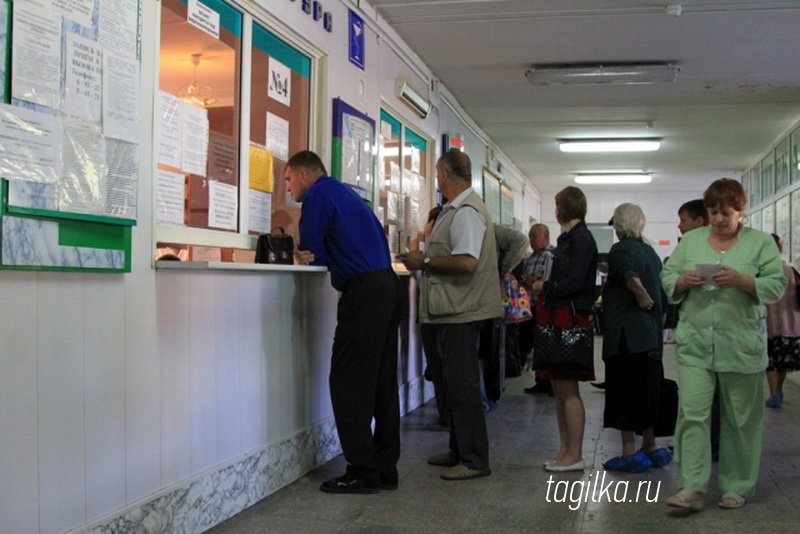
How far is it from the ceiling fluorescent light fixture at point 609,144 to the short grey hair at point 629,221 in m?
7.09

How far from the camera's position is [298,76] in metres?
4.47

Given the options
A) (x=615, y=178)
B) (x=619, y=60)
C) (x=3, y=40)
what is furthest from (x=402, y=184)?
(x=615, y=178)

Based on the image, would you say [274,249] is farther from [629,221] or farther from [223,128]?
[629,221]

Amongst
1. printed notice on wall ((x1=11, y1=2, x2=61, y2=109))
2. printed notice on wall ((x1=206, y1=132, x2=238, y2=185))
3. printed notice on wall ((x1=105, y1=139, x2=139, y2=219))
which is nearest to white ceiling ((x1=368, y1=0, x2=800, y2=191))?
printed notice on wall ((x1=206, y1=132, x2=238, y2=185))

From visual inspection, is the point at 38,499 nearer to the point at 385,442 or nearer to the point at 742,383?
the point at 385,442

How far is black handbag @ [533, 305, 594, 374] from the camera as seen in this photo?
13.5 ft

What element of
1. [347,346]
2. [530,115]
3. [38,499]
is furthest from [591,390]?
[38,499]

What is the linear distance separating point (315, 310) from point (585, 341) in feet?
4.67

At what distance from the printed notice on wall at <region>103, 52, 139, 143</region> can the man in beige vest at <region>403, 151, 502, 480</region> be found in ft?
5.64

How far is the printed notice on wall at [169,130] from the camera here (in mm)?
3098

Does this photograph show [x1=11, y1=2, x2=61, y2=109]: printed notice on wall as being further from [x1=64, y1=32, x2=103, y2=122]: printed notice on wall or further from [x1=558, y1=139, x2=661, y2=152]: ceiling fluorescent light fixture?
[x1=558, y1=139, x2=661, y2=152]: ceiling fluorescent light fixture

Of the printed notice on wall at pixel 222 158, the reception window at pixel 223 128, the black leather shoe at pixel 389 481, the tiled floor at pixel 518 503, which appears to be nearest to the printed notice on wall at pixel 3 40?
the reception window at pixel 223 128

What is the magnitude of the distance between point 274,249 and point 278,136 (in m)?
0.77

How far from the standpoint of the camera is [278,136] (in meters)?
4.22
